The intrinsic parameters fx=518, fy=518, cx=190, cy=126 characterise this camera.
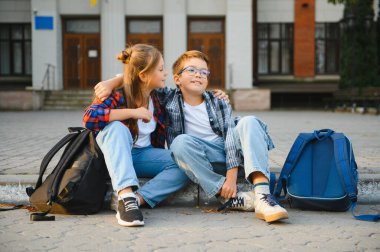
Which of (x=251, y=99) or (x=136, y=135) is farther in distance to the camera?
(x=251, y=99)

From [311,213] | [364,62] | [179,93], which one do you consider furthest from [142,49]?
[364,62]

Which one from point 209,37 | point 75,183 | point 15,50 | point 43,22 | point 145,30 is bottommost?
point 75,183

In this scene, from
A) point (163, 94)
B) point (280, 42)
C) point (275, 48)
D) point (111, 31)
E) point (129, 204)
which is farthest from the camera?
point (275, 48)

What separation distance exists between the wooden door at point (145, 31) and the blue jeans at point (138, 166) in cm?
1980

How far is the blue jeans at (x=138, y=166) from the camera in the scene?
12.6 ft

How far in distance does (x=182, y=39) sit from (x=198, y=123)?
19336mm

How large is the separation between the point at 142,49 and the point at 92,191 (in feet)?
3.96

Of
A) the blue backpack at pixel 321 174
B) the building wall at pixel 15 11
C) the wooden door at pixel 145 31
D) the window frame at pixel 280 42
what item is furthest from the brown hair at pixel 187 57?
the building wall at pixel 15 11

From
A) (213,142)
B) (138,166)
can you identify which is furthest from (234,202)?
(138,166)

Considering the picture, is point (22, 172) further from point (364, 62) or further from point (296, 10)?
point (296, 10)

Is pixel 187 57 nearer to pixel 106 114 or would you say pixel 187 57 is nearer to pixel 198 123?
pixel 198 123

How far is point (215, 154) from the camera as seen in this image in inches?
167

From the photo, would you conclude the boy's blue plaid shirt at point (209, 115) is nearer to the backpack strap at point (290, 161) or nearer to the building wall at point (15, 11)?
the backpack strap at point (290, 161)

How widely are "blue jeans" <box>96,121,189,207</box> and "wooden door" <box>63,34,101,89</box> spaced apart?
801 inches
